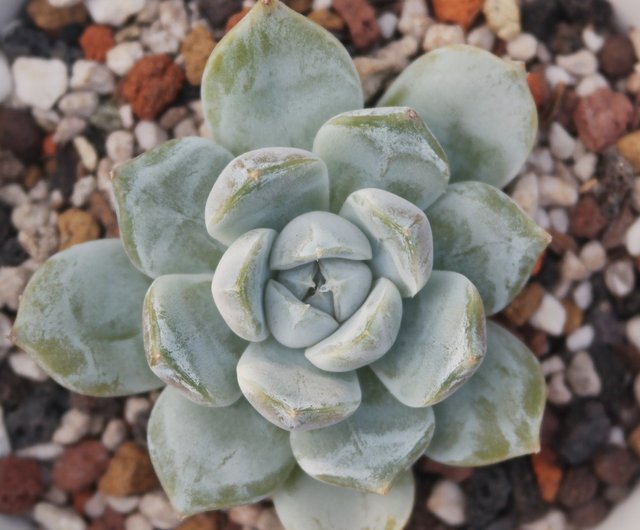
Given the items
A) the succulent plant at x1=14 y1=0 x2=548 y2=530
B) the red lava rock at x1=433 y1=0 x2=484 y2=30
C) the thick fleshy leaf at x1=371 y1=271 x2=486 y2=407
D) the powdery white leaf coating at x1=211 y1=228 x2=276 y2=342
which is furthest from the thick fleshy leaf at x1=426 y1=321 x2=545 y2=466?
the red lava rock at x1=433 y1=0 x2=484 y2=30

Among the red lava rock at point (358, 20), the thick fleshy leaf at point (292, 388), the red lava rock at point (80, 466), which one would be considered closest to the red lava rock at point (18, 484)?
the red lava rock at point (80, 466)

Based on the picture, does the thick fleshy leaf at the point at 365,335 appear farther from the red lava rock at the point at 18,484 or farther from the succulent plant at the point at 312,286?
the red lava rock at the point at 18,484

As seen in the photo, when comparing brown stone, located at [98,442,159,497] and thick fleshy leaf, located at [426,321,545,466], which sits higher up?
thick fleshy leaf, located at [426,321,545,466]

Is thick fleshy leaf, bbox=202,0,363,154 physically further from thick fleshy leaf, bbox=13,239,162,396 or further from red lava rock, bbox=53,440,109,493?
red lava rock, bbox=53,440,109,493

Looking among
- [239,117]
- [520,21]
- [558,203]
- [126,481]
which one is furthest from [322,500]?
[520,21]

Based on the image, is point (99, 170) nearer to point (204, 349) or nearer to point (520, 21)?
point (204, 349)

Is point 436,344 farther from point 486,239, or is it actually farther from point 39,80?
point 39,80

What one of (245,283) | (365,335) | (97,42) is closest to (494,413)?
(365,335)
